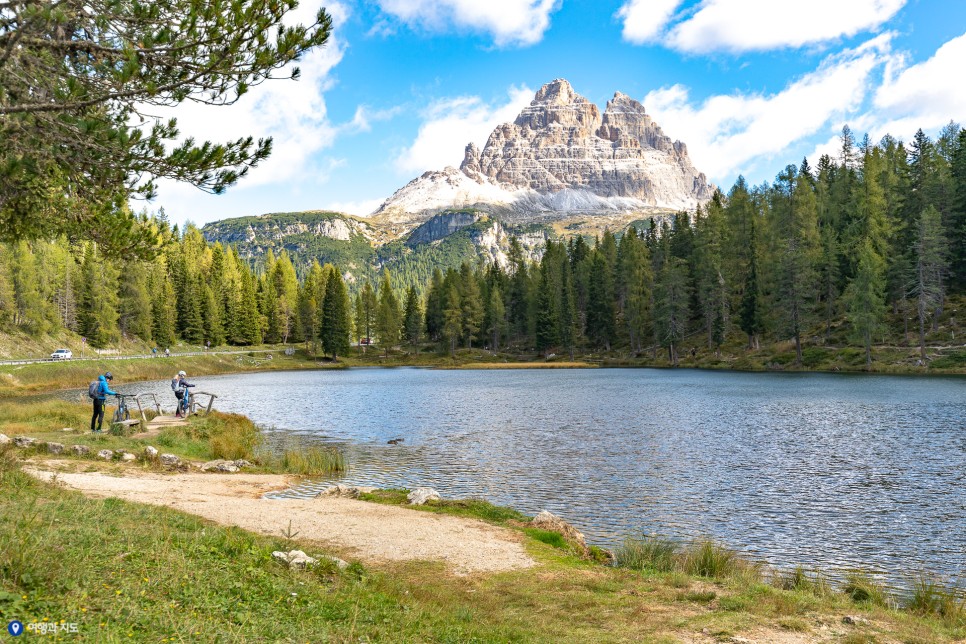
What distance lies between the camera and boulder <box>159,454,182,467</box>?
71.7 ft

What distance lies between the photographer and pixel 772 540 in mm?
15953

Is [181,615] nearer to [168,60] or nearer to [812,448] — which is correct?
[168,60]

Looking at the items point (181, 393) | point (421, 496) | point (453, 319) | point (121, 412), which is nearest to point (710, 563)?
point (421, 496)

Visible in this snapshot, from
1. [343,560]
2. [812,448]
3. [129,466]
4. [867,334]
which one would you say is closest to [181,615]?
[343,560]

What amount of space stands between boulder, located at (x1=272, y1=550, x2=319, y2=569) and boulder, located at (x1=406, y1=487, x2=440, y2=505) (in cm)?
762

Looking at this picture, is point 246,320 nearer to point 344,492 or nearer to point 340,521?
point 344,492

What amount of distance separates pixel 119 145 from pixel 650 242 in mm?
120016

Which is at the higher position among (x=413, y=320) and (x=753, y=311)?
(x=753, y=311)

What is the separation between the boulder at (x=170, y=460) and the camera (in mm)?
21859

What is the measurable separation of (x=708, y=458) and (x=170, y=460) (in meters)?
22.6

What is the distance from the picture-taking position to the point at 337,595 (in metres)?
9.15

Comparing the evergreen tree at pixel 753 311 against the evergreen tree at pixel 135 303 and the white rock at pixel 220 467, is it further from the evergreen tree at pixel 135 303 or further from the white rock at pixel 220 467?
the evergreen tree at pixel 135 303

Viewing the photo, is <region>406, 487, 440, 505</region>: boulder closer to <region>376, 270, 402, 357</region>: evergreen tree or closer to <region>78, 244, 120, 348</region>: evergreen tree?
<region>78, 244, 120, 348</region>: evergreen tree

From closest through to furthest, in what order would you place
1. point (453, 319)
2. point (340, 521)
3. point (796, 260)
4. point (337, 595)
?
point (337, 595)
point (340, 521)
point (796, 260)
point (453, 319)
